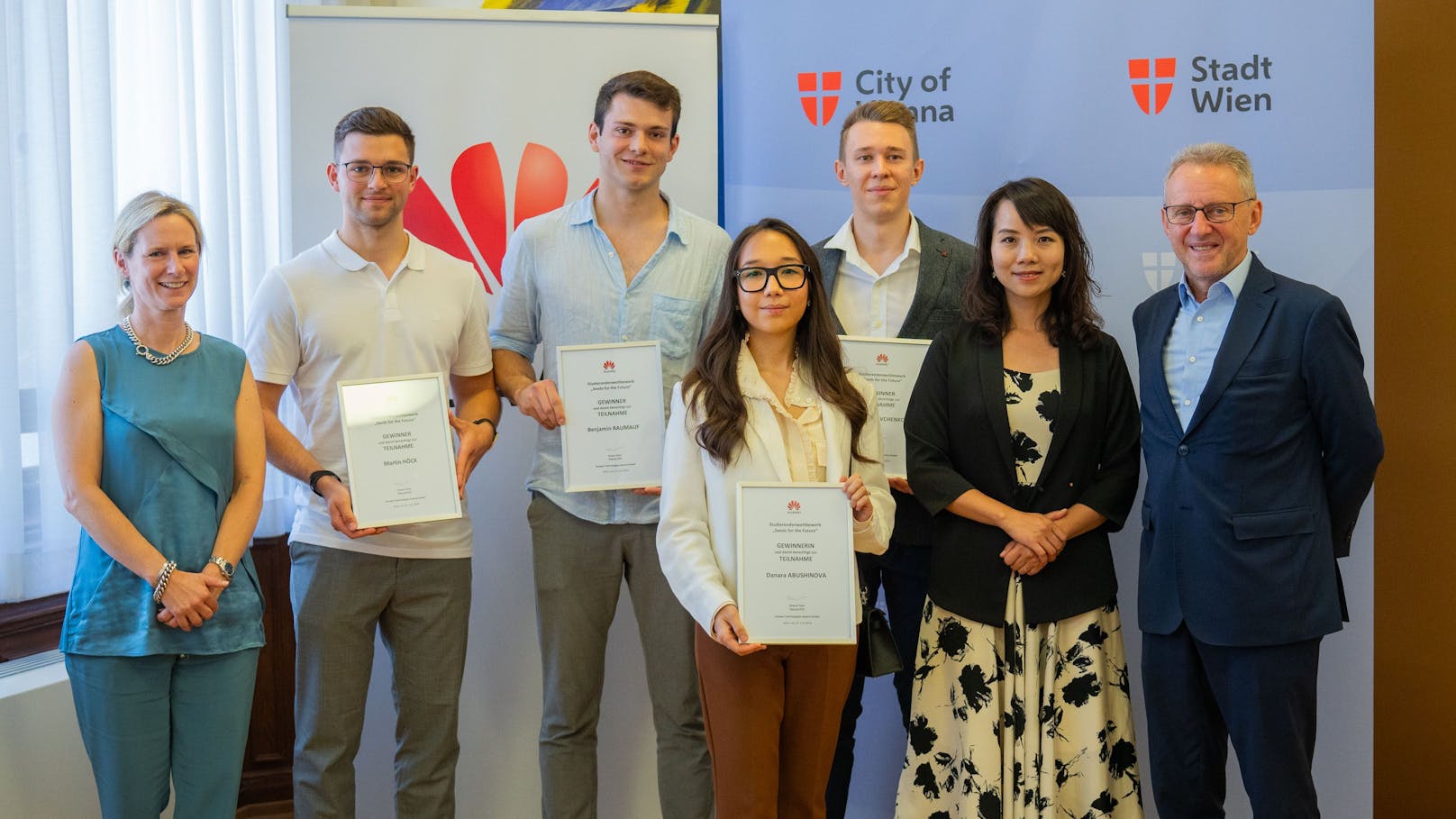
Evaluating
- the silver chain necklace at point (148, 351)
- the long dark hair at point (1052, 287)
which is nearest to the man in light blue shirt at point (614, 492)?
the long dark hair at point (1052, 287)

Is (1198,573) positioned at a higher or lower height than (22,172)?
lower

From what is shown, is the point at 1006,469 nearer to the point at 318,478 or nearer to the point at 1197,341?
the point at 1197,341

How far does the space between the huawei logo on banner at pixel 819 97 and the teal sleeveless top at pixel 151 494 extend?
78.9 inches

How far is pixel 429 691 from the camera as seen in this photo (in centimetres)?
293

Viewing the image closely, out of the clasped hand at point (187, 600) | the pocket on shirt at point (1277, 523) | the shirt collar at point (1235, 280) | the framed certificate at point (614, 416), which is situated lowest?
the clasped hand at point (187, 600)

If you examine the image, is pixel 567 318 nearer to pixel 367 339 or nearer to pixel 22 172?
pixel 367 339

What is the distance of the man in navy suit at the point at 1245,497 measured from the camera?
2494 millimetres

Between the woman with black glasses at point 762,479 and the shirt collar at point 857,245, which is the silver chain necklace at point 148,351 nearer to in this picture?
the woman with black glasses at point 762,479

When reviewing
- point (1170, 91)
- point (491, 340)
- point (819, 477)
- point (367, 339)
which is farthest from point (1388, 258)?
point (367, 339)

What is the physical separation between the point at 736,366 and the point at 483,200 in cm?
148

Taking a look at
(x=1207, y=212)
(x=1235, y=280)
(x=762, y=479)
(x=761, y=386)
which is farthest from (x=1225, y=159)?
(x=762, y=479)

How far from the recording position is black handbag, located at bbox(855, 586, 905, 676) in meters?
2.41

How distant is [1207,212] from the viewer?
2600 millimetres

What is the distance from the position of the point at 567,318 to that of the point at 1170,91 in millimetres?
1972
